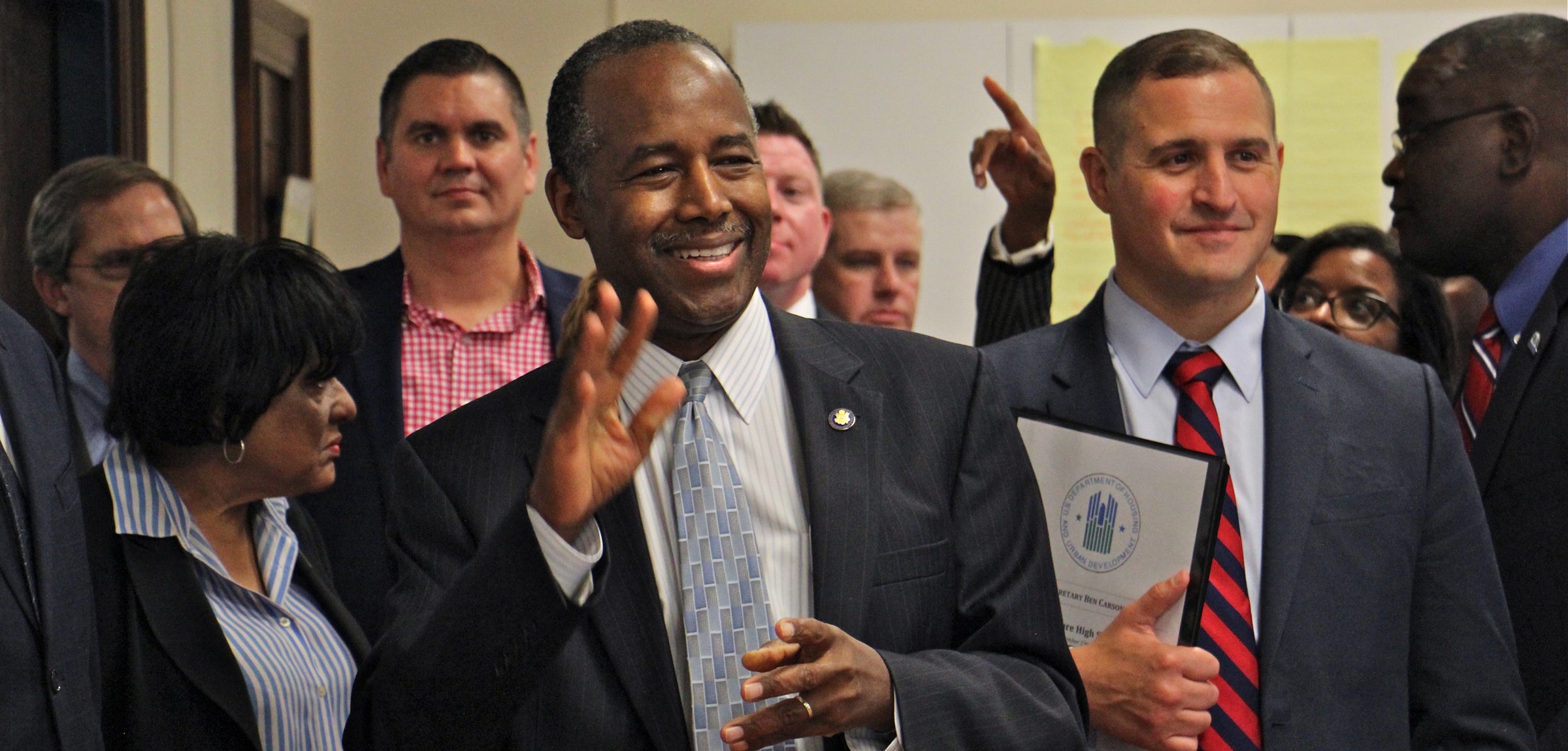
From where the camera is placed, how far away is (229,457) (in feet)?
6.42

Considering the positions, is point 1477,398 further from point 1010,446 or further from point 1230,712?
point 1010,446

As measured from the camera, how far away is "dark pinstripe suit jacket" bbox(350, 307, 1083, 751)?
125cm

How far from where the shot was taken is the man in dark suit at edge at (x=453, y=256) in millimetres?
2723

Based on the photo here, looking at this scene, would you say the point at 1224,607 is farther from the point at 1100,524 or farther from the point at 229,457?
the point at 229,457

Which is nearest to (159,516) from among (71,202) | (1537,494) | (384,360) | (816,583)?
(384,360)

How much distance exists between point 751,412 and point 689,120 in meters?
0.31

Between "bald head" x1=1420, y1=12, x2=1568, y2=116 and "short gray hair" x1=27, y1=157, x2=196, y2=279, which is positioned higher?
"bald head" x1=1420, y1=12, x2=1568, y2=116

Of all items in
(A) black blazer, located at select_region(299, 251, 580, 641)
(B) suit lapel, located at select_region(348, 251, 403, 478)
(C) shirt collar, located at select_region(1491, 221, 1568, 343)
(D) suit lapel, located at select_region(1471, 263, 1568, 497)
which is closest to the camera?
(D) suit lapel, located at select_region(1471, 263, 1568, 497)

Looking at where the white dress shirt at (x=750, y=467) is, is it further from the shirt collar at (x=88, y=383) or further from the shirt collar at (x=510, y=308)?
the shirt collar at (x=88, y=383)

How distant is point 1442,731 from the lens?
1.67 meters

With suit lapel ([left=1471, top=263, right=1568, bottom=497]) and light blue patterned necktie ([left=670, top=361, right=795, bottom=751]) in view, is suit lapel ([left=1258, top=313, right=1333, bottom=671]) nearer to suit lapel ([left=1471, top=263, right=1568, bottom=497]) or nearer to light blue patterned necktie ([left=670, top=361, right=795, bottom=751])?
suit lapel ([left=1471, top=263, right=1568, bottom=497])

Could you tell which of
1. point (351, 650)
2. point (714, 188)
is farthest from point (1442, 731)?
point (351, 650)

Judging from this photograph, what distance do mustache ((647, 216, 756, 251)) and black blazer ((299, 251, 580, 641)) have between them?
1079 mm

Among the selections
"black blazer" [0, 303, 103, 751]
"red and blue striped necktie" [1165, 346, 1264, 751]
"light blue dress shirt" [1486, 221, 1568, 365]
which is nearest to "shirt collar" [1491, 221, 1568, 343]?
"light blue dress shirt" [1486, 221, 1568, 365]
